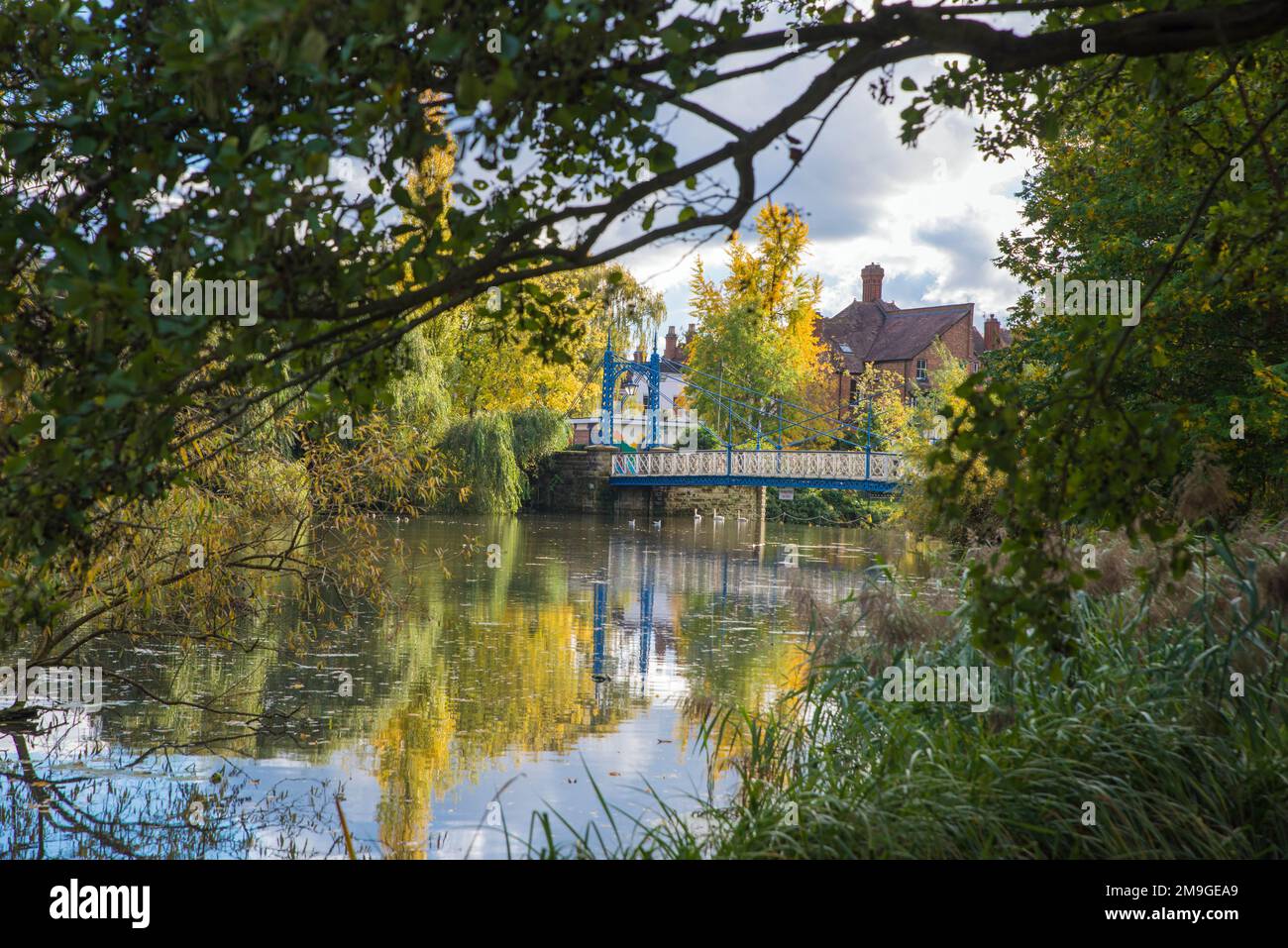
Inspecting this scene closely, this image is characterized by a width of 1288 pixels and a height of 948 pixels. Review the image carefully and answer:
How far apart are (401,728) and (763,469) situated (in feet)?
62.8

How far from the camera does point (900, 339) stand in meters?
41.1

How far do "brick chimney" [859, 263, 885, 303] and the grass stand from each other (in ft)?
135

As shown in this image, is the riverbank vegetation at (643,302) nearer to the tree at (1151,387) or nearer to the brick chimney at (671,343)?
the tree at (1151,387)

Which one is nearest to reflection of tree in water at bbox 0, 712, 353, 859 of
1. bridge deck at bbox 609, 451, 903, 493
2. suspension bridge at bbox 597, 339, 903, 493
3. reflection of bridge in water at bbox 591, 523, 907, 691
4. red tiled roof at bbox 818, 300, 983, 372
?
reflection of bridge in water at bbox 591, 523, 907, 691

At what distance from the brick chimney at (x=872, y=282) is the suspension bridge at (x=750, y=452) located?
858 centimetres

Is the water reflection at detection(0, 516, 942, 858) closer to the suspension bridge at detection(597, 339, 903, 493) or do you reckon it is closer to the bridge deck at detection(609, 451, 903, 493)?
the bridge deck at detection(609, 451, 903, 493)

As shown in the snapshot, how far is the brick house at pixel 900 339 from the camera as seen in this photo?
1558 inches

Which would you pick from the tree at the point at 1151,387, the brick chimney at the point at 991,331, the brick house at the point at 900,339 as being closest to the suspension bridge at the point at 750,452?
the brick house at the point at 900,339

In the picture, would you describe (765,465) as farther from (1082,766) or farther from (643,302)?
(643,302)

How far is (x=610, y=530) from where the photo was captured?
76.5 ft
